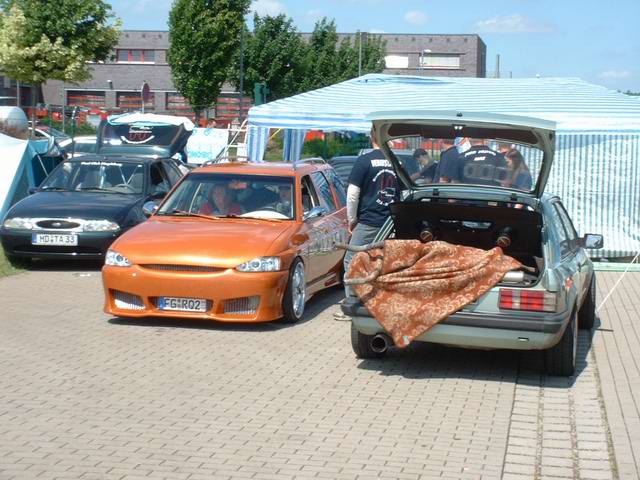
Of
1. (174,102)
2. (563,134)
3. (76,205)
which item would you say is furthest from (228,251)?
(174,102)

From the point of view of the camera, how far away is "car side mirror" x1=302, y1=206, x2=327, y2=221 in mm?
10828

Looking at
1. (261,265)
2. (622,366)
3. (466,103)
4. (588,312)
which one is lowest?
(622,366)

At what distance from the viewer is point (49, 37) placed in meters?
40.1

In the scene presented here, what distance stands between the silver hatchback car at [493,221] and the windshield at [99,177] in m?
6.48

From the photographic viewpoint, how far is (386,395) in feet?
24.7

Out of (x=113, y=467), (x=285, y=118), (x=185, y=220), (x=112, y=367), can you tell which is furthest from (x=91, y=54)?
(x=113, y=467)

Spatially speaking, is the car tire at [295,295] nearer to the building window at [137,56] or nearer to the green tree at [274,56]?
the green tree at [274,56]

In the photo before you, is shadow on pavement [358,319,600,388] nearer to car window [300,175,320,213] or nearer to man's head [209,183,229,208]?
car window [300,175,320,213]

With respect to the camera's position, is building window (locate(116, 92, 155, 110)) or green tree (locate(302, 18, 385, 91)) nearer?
green tree (locate(302, 18, 385, 91))

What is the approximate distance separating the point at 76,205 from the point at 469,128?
692cm

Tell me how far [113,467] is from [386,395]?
2.49 m

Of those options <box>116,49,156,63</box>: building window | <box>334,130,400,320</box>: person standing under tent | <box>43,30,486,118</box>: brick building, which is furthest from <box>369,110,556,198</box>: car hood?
<box>116,49,156,63</box>: building window

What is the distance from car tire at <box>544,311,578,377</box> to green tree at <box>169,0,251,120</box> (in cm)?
3297

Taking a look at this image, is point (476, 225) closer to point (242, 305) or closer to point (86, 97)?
point (242, 305)
